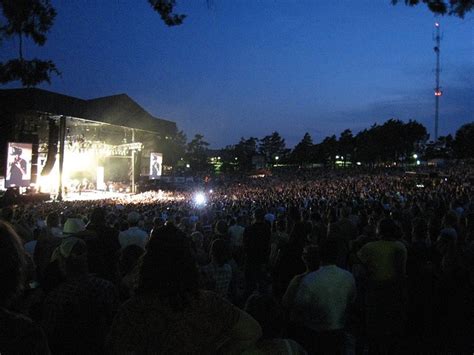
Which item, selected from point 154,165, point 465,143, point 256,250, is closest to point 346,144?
point 465,143

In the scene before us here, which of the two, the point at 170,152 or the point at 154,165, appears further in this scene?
the point at 170,152

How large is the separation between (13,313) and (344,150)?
88026mm

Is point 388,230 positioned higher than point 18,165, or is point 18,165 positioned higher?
point 18,165

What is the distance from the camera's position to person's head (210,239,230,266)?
4.18m

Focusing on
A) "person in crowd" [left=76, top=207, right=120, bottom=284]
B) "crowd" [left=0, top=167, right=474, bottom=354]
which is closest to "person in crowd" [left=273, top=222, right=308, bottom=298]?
"crowd" [left=0, top=167, right=474, bottom=354]

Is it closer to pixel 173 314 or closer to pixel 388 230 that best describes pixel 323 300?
pixel 388 230

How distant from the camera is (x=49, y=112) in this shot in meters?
23.2

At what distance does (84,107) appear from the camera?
1040 inches

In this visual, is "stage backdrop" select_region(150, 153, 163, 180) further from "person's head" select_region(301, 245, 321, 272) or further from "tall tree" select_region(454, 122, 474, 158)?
"tall tree" select_region(454, 122, 474, 158)

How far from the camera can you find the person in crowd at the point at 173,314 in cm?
176

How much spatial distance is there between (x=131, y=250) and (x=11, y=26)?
3405mm

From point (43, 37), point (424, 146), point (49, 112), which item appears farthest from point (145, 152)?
point (424, 146)

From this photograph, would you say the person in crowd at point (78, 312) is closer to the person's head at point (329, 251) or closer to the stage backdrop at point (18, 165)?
the person's head at point (329, 251)

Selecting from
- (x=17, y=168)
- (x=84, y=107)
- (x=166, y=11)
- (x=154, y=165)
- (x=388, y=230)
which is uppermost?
(x=84, y=107)
